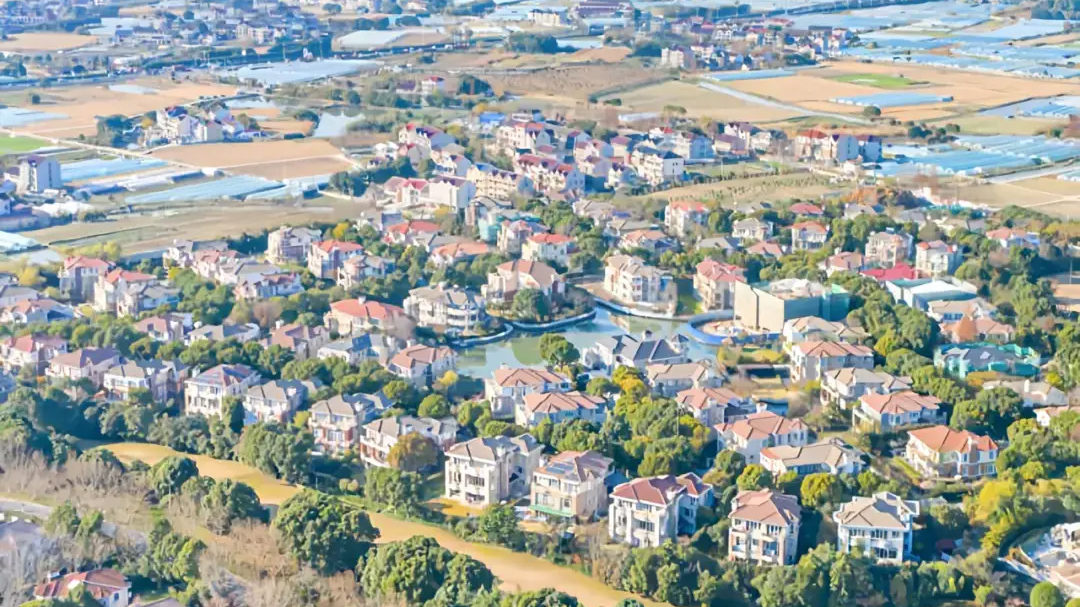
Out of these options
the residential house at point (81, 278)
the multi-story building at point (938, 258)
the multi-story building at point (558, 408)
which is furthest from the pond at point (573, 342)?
the residential house at point (81, 278)

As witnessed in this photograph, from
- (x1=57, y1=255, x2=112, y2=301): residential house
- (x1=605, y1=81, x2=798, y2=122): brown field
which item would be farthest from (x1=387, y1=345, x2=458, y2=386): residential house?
(x1=605, y1=81, x2=798, y2=122): brown field

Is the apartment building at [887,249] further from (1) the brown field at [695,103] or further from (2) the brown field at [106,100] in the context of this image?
(2) the brown field at [106,100]

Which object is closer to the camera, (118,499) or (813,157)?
(118,499)

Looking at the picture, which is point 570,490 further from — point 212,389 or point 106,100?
point 106,100

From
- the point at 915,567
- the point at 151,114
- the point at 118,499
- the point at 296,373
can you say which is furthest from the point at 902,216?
the point at 151,114

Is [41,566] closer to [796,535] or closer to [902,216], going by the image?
[796,535]

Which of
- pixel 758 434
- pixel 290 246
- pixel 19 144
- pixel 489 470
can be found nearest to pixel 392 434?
pixel 489 470
